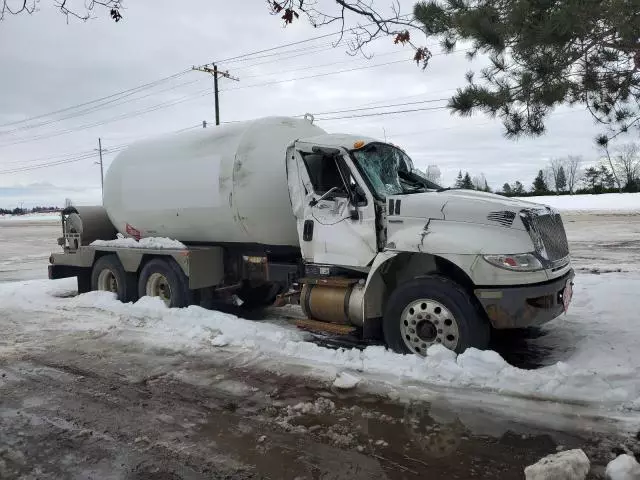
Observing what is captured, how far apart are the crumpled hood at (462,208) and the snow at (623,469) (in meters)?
2.47

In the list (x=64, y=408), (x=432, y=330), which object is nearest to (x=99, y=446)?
(x=64, y=408)

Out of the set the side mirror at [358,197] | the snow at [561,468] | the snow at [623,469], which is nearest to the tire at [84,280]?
the side mirror at [358,197]

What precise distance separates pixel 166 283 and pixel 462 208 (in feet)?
17.5

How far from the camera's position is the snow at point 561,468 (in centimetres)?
325

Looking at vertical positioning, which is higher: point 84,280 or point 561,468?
point 84,280

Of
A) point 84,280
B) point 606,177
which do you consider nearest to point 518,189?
point 606,177

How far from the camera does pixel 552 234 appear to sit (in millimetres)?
5875

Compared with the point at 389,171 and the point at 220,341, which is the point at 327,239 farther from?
the point at 220,341

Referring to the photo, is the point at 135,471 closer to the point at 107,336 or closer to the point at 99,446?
the point at 99,446

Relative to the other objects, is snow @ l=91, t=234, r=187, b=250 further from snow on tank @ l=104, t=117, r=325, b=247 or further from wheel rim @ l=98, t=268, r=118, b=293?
A: wheel rim @ l=98, t=268, r=118, b=293

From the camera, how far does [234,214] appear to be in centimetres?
777

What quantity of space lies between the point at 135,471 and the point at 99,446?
1.83ft

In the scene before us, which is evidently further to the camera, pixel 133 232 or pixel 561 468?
pixel 133 232

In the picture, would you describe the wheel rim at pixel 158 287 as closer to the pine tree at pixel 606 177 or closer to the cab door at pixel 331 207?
the cab door at pixel 331 207
